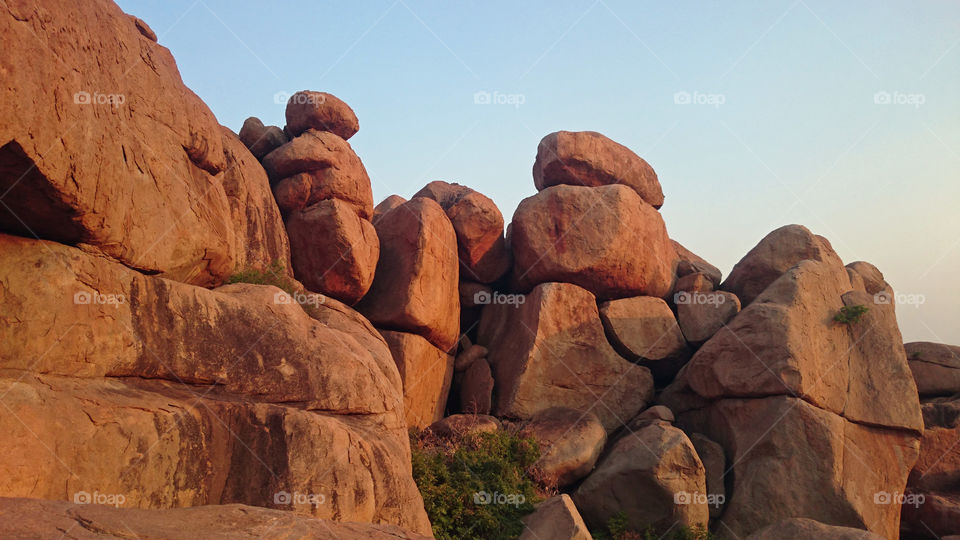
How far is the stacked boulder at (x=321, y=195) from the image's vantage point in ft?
49.6

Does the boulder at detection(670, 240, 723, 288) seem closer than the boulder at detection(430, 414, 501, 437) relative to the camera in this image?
No

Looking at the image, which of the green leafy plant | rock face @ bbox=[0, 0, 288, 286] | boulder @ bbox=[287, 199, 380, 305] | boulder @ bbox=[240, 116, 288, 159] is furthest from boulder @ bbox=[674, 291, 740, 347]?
rock face @ bbox=[0, 0, 288, 286]

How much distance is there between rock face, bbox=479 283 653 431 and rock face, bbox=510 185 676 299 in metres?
0.52

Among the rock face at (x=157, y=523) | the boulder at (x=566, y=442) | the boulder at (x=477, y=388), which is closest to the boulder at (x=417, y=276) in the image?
the boulder at (x=477, y=388)

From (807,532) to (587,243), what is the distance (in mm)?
8433

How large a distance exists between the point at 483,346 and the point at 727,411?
19.7ft

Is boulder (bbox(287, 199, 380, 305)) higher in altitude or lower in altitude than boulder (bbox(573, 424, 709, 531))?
higher

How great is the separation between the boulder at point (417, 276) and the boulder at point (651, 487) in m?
5.04

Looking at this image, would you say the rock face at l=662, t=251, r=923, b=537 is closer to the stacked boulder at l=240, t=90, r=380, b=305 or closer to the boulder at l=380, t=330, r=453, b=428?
the boulder at l=380, t=330, r=453, b=428

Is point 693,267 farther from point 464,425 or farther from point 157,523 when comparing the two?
point 157,523

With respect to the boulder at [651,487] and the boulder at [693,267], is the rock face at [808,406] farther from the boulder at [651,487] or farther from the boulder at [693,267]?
the boulder at [693,267]

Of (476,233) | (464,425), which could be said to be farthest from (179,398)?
(476,233)

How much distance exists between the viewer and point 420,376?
16.0 metres

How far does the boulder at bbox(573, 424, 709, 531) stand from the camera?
13.2 metres
